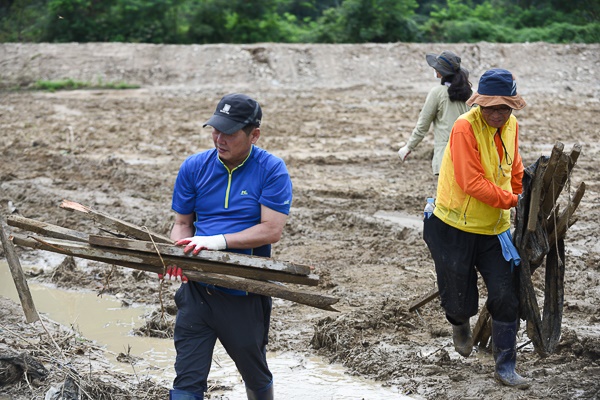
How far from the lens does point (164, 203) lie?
34.5 ft

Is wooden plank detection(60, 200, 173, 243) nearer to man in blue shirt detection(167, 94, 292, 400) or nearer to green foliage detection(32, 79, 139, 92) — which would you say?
man in blue shirt detection(167, 94, 292, 400)

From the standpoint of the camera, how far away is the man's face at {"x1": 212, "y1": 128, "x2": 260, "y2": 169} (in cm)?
377

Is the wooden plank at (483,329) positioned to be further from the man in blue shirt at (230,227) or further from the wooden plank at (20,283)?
the wooden plank at (20,283)

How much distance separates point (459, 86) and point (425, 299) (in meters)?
→ 1.96

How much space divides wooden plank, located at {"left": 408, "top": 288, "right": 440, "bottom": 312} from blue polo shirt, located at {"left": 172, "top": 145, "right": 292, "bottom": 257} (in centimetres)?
175

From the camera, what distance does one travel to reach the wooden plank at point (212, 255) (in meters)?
3.71

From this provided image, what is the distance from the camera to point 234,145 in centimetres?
377

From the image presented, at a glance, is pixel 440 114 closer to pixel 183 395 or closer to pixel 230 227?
pixel 230 227

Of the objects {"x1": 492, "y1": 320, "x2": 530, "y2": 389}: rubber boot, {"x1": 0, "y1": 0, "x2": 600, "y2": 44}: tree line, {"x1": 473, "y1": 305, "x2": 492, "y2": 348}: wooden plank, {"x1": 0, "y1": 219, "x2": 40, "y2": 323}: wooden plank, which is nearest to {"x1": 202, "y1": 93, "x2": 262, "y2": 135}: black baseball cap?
{"x1": 0, "y1": 219, "x2": 40, "y2": 323}: wooden plank

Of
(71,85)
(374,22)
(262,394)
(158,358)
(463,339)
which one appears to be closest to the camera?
(262,394)

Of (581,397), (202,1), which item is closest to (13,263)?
(581,397)

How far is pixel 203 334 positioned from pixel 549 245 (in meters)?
2.16

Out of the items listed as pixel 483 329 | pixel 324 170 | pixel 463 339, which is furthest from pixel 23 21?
pixel 463 339

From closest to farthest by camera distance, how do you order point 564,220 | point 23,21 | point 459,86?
point 564,220
point 459,86
point 23,21
